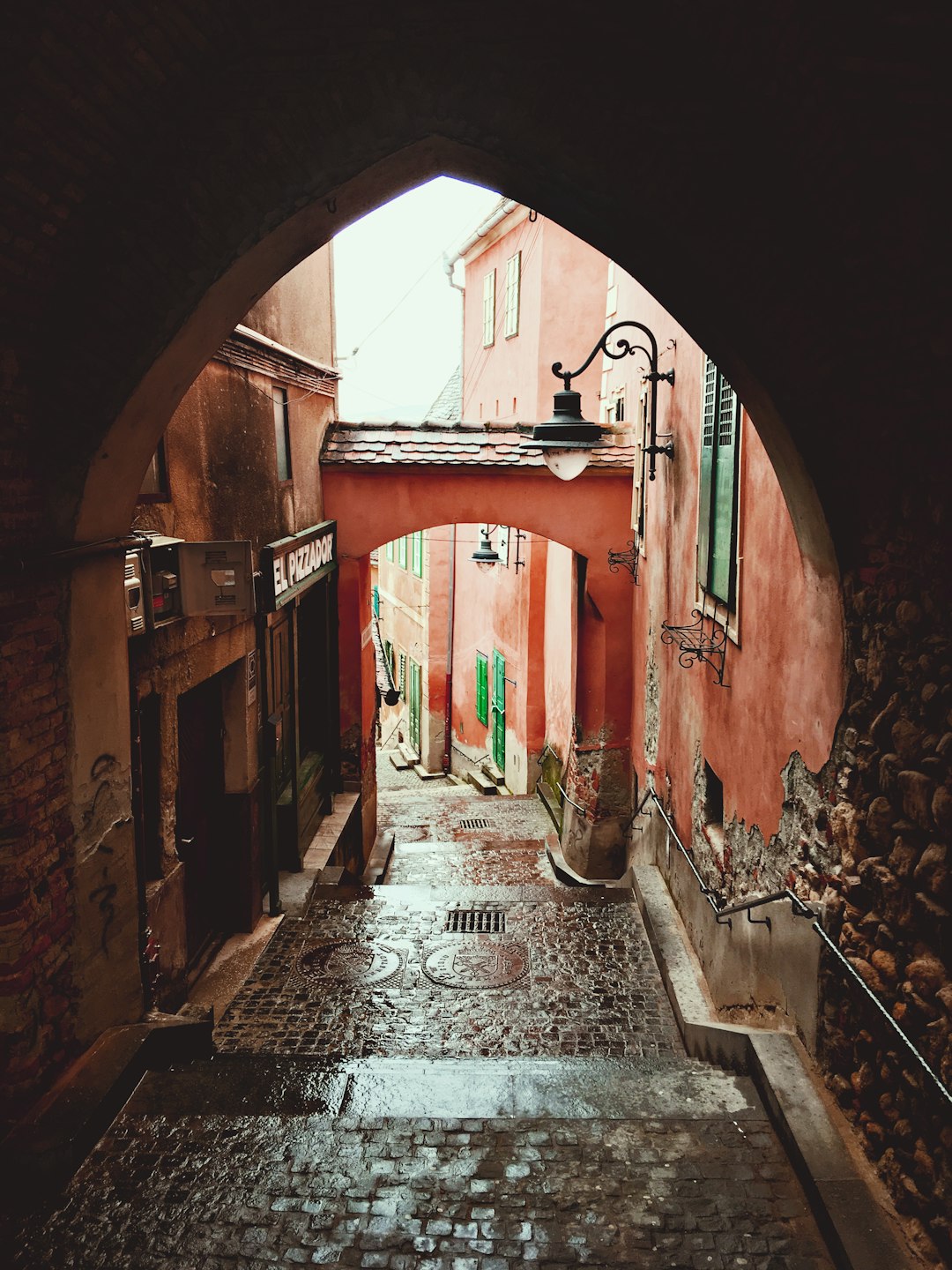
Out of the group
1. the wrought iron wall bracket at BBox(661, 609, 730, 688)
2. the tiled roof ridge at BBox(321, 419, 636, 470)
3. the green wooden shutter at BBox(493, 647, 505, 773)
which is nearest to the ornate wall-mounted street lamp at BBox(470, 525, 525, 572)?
the green wooden shutter at BBox(493, 647, 505, 773)

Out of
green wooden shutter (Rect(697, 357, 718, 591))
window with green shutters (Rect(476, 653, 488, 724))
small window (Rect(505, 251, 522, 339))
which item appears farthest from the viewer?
window with green shutters (Rect(476, 653, 488, 724))

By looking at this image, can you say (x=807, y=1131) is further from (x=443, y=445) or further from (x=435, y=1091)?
(x=443, y=445)

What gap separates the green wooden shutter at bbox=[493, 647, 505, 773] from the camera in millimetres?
19422

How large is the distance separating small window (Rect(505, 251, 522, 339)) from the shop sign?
28.9ft

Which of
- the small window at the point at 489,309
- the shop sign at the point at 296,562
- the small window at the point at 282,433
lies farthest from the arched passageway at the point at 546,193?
the small window at the point at 489,309

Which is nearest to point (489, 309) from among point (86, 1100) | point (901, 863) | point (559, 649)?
point (559, 649)

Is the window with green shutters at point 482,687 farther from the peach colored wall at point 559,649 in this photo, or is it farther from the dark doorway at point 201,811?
the dark doorway at point 201,811

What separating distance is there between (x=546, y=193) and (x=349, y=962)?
223 inches

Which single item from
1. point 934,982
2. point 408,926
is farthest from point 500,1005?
point 934,982

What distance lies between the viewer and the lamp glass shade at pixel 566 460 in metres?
8.48

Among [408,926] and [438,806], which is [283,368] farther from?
[438,806]

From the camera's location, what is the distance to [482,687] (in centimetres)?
2120

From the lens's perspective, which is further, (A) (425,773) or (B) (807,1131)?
(A) (425,773)

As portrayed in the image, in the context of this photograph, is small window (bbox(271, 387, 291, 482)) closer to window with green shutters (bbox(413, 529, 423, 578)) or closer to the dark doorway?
the dark doorway
